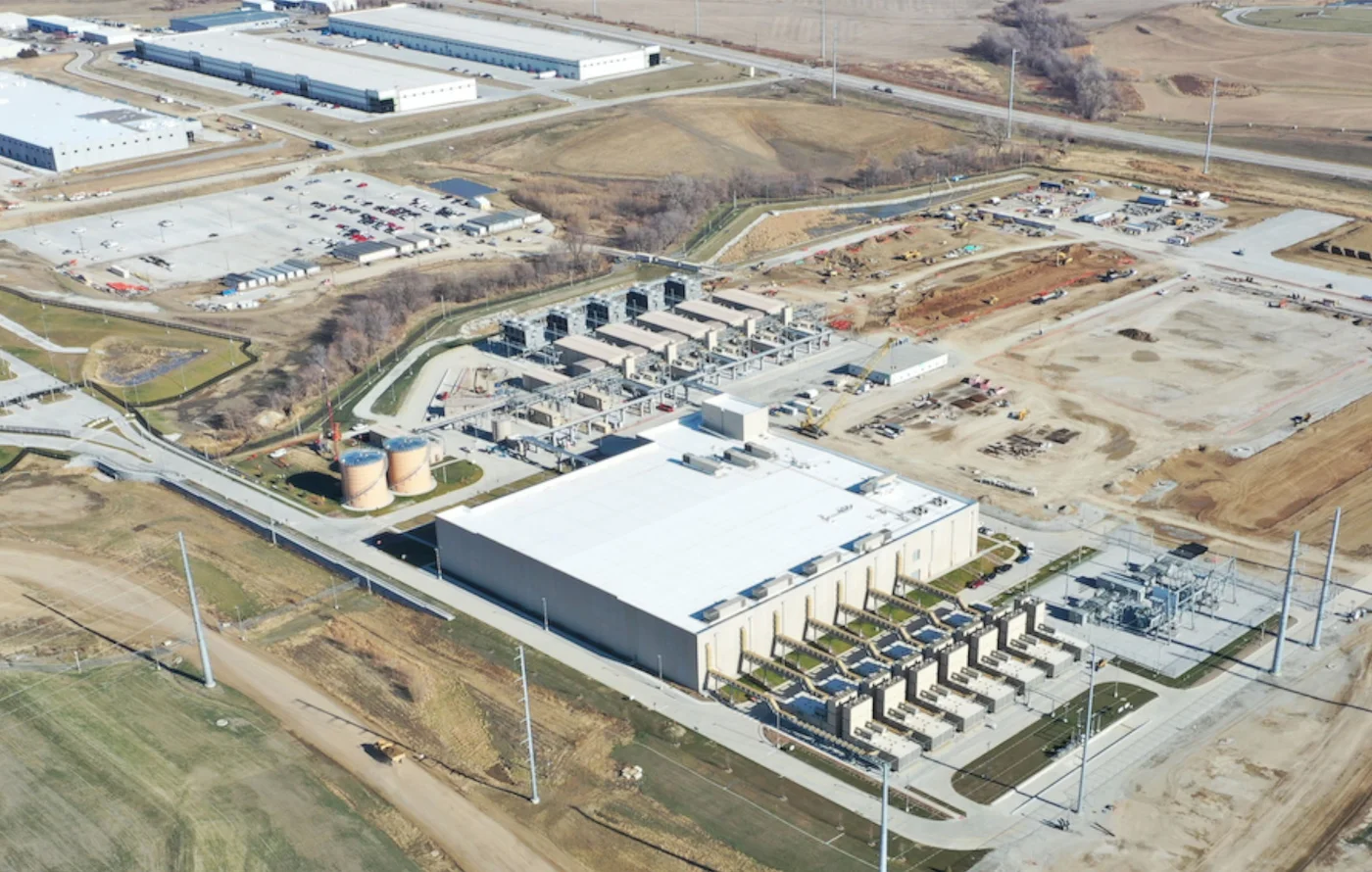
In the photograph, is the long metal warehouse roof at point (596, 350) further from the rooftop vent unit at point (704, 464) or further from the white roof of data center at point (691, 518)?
the rooftop vent unit at point (704, 464)

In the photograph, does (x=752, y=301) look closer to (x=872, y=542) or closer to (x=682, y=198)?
(x=682, y=198)

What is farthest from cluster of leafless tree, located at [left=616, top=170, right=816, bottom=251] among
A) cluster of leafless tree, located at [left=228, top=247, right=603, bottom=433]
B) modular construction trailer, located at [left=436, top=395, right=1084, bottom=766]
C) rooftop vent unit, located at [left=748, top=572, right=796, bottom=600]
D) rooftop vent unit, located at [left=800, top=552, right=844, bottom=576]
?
rooftop vent unit, located at [left=748, top=572, right=796, bottom=600]

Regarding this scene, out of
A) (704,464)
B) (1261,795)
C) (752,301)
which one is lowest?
(1261,795)

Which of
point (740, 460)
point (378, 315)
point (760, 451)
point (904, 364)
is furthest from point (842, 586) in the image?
point (378, 315)

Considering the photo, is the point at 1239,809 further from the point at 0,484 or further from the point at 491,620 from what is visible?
the point at 0,484

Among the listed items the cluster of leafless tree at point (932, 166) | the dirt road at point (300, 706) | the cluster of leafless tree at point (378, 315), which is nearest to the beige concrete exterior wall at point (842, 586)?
the dirt road at point (300, 706)

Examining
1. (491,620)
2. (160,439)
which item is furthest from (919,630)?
(160,439)
